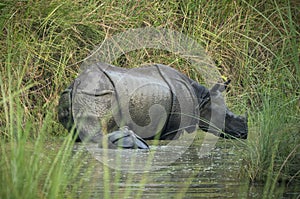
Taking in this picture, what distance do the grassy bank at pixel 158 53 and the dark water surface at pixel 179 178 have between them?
25 cm

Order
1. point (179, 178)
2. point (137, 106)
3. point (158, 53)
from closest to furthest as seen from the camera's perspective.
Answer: point (179, 178), point (137, 106), point (158, 53)

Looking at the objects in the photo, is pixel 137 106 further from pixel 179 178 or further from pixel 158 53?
pixel 158 53

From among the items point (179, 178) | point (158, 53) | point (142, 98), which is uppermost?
point (158, 53)

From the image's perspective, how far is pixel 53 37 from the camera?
926 cm

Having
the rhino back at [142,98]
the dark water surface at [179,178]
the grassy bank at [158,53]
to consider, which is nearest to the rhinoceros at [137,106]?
the rhino back at [142,98]

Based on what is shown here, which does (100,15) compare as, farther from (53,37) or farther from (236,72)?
(236,72)

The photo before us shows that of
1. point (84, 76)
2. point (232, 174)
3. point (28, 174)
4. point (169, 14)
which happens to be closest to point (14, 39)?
point (84, 76)

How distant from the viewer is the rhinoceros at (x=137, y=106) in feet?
24.6

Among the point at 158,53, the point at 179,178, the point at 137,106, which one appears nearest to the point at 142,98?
the point at 137,106

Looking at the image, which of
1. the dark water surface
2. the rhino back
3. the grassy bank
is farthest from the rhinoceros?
the dark water surface

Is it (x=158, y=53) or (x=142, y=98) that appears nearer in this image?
(x=142, y=98)

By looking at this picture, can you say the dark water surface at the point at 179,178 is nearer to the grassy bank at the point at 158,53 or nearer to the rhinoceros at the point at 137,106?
the grassy bank at the point at 158,53

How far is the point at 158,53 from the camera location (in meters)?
10.2

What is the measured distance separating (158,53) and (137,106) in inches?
99.1
